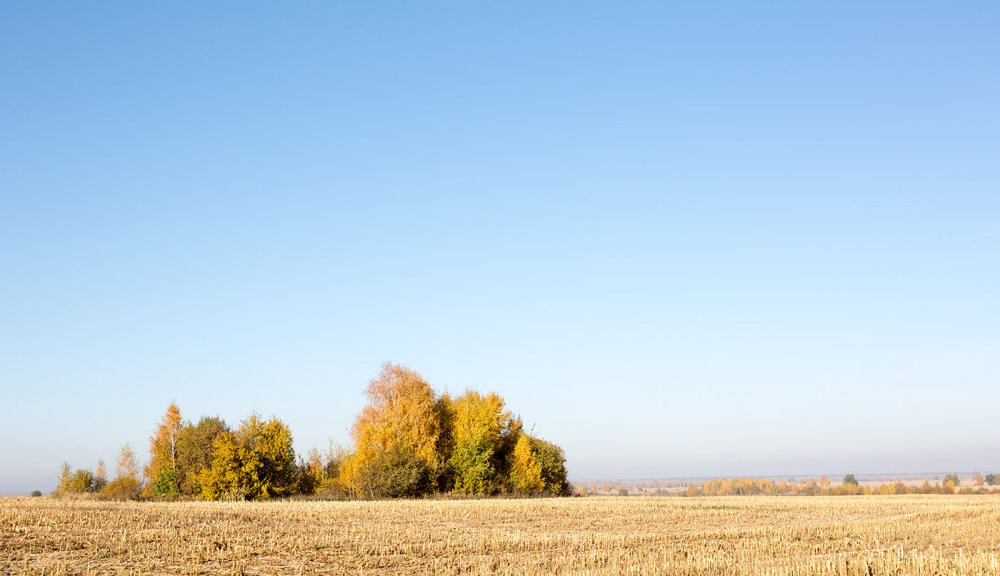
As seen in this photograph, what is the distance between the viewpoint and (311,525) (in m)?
34.0

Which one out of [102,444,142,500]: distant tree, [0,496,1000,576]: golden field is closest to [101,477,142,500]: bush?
[102,444,142,500]: distant tree

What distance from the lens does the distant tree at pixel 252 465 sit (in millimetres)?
66562

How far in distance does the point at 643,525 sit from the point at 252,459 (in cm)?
4282

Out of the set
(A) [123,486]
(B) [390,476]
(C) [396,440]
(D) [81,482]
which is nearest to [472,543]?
(B) [390,476]

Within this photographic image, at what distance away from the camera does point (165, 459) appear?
8206 centimetres

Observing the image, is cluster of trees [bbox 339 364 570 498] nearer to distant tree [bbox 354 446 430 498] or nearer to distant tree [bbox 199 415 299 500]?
distant tree [bbox 354 446 430 498]

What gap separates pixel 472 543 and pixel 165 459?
65114 mm

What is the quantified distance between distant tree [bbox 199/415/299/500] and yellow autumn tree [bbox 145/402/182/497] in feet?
15.1

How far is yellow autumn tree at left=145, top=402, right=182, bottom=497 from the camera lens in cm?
7181

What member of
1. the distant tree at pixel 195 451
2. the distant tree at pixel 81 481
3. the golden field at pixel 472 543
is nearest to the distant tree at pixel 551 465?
the distant tree at pixel 195 451

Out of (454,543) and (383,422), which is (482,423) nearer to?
(383,422)

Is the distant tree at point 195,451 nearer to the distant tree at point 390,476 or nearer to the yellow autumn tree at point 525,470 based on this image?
the distant tree at point 390,476

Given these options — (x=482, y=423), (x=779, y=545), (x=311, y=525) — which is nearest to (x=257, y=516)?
(x=311, y=525)

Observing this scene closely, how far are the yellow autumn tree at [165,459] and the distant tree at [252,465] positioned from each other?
15.1 feet
